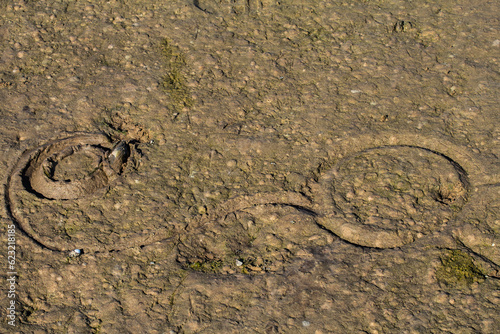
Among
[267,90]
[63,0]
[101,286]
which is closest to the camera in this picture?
[101,286]

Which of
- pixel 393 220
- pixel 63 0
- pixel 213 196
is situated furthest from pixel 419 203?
pixel 63 0

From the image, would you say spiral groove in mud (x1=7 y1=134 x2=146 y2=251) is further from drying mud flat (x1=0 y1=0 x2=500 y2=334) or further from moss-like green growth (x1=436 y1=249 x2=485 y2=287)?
moss-like green growth (x1=436 y1=249 x2=485 y2=287)

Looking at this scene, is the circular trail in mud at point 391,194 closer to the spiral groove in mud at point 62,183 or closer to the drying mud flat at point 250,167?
the drying mud flat at point 250,167

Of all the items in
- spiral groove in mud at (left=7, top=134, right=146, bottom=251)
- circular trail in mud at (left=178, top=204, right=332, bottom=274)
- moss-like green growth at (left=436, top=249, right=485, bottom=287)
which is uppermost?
moss-like green growth at (left=436, top=249, right=485, bottom=287)

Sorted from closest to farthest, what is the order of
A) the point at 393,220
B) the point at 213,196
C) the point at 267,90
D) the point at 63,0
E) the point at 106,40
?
the point at 393,220 → the point at 213,196 → the point at 267,90 → the point at 106,40 → the point at 63,0

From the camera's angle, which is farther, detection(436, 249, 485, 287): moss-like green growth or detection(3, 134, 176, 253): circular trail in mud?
detection(3, 134, 176, 253): circular trail in mud

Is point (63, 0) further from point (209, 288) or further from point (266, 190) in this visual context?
point (209, 288)

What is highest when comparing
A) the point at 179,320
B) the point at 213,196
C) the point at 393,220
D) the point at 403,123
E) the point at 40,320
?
the point at 403,123

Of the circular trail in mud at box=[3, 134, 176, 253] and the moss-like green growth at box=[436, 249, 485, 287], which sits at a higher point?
the moss-like green growth at box=[436, 249, 485, 287]

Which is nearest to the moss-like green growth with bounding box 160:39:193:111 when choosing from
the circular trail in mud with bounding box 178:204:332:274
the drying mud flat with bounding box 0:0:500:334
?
the drying mud flat with bounding box 0:0:500:334
